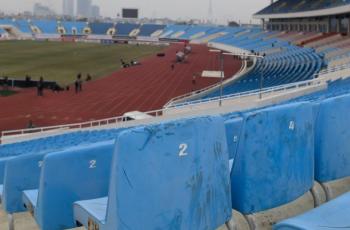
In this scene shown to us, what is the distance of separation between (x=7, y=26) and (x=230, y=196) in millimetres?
96522

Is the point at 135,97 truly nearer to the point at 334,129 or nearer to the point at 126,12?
the point at 334,129

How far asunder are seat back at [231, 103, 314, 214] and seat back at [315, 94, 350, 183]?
0.92ft

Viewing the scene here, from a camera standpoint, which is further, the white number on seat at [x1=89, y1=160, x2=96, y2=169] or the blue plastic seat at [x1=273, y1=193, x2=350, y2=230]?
the white number on seat at [x1=89, y1=160, x2=96, y2=169]

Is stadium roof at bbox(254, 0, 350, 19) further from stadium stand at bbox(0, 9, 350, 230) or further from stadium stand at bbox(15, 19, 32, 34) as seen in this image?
stadium stand at bbox(15, 19, 32, 34)

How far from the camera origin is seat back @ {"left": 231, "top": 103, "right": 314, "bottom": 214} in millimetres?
2793

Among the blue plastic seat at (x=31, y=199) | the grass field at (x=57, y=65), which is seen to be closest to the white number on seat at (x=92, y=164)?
the blue plastic seat at (x=31, y=199)

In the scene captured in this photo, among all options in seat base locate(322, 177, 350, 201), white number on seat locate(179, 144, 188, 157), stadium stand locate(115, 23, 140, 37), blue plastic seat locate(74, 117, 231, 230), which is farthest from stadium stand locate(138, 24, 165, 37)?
white number on seat locate(179, 144, 188, 157)

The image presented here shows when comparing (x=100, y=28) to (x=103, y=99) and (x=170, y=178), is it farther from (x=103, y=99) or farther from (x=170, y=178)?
(x=170, y=178)

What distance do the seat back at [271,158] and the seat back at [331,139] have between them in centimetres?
28

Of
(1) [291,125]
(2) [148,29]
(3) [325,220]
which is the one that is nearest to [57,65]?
(1) [291,125]

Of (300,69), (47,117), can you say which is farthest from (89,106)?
(300,69)

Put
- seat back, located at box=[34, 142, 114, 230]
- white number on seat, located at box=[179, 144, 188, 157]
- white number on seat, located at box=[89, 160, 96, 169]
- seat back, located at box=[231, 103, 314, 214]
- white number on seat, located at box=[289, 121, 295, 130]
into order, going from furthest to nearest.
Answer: white number on seat, located at box=[89, 160, 96, 169]
seat back, located at box=[34, 142, 114, 230]
white number on seat, located at box=[289, 121, 295, 130]
seat back, located at box=[231, 103, 314, 214]
white number on seat, located at box=[179, 144, 188, 157]

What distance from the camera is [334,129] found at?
3.31 meters

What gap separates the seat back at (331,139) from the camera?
10.8 feet
